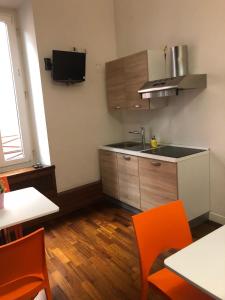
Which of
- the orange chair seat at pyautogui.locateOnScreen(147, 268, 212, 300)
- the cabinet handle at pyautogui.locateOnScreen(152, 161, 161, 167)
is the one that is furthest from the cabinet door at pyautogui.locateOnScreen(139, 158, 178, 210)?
the orange chair seat at pyautogui.locateOnScreen(147, 268, 212, 300)

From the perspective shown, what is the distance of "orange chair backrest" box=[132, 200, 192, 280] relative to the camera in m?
1.38

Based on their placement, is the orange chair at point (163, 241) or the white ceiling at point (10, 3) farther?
the white ceiling at point (10, 3)

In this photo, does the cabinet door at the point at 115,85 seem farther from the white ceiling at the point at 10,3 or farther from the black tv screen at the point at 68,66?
the white ceiling at the point at 10,3

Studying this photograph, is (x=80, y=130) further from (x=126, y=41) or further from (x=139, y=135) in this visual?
(x=126, y=41)

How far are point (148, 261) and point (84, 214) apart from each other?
88.4 inches

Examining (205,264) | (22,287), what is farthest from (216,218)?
(22,287)

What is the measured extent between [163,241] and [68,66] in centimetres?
257

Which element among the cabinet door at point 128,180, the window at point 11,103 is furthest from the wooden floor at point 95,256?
the window at point 11,103

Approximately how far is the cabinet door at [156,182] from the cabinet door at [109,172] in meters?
0.57

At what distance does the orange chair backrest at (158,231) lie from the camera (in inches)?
54.5

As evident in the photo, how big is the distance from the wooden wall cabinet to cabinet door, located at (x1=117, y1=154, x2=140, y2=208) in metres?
0.68

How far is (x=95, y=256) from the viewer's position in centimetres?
253

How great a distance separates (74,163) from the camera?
3643mm

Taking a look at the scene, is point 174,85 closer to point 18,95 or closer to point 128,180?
point 128,180
